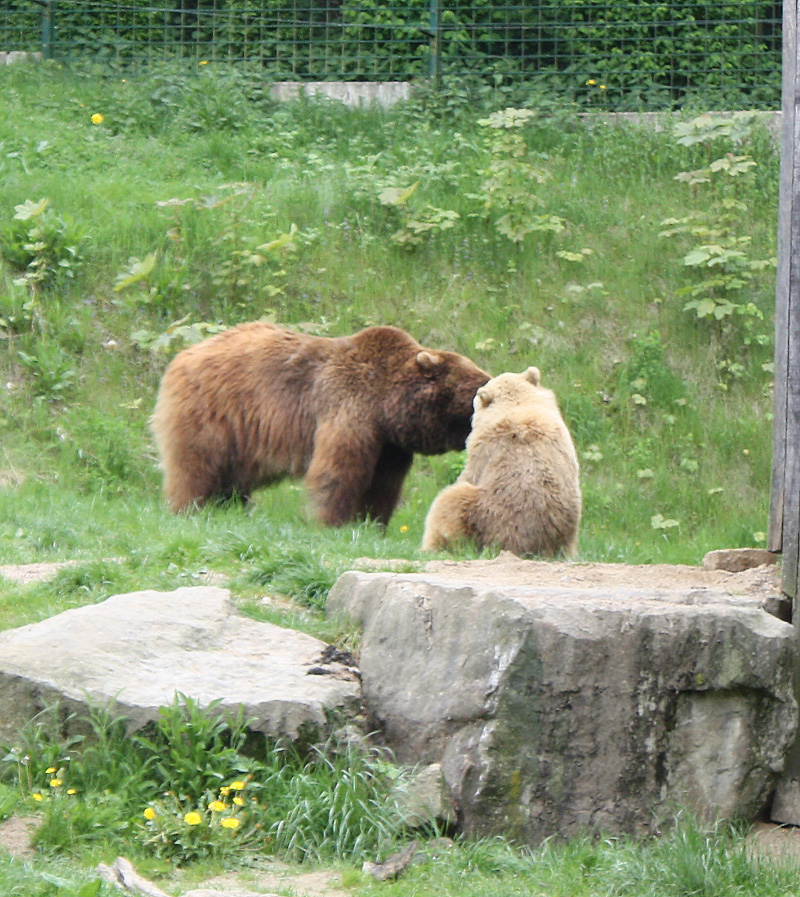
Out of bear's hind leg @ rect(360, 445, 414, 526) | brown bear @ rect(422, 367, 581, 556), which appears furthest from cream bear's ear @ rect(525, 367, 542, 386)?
bear's hind leg @ rect(360, 445, 414, 526)

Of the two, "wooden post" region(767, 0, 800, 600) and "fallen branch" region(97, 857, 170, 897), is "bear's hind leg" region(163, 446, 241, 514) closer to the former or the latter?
"wooden post" region(767, 0, 800, 600)

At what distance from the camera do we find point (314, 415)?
8695 mm

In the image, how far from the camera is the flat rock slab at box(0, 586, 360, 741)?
452 cm

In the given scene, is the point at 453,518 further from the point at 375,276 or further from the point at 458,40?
the point at 458,40

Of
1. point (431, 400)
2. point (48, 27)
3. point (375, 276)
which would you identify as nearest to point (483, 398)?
point (431, 400)

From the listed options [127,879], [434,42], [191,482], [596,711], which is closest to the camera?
[127,879]

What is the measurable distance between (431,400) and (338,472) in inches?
32.6

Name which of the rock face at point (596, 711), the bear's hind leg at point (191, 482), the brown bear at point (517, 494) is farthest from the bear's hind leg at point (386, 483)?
the rock face at point (596, 711)

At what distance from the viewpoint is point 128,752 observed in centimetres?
443

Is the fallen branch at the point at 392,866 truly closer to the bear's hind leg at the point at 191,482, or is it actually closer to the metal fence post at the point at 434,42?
the bear's hind leg at the point at 191,482

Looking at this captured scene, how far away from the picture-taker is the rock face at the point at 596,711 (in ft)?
15.0

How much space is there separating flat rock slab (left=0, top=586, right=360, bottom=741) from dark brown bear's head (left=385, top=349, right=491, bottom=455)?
350 cm

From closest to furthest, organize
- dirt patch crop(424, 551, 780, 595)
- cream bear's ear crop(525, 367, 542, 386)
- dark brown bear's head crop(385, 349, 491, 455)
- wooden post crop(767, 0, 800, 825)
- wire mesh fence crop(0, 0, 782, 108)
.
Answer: wooden post crop(767, 0, 800, 825) < dirt patch crop(424, 551, 780, 595) < cream bear's ear crop(525, 367, 542, 386) < dark brown bear's head crop(385, 349, 491, 455) < wire mesh fence crop(0, 0, 782, 108)

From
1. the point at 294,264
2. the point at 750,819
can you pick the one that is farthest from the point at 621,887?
the point at 294,264
